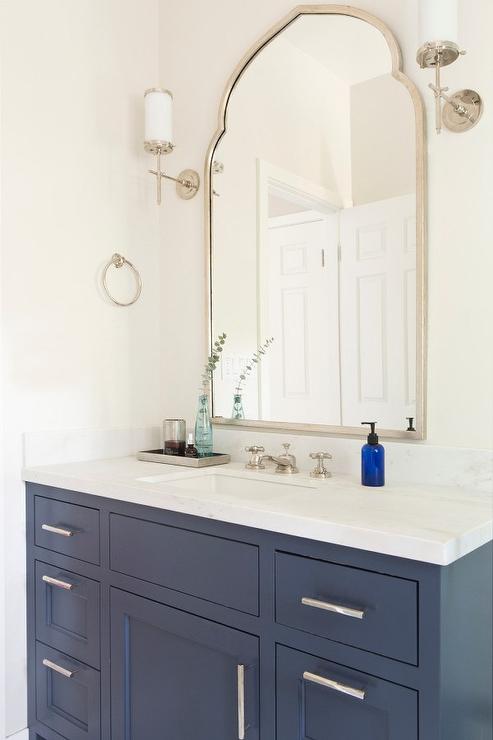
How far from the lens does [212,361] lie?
2.07m

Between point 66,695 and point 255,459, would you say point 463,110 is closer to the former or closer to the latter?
point 255,459

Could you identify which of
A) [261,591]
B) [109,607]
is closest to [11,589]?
[109,607]

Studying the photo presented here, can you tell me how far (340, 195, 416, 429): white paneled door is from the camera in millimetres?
1632

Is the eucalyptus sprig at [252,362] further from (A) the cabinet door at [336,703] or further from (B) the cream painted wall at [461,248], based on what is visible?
(A) the cabinet door at [336,703]

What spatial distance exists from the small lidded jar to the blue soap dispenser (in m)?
0.70

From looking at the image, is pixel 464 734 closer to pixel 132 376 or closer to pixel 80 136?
pixel 132 376

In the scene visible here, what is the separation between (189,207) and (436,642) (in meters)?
1.68

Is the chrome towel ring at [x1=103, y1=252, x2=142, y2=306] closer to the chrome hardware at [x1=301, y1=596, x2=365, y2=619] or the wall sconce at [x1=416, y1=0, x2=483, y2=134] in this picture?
the wall sconce at [x1=416, y1=0, x2=483, y2=134]

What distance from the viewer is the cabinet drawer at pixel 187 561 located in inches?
51.8

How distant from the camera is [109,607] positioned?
1.63 meters

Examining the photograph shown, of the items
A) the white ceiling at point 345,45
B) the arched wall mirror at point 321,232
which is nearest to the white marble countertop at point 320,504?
the arched wall mirror at point 321,232

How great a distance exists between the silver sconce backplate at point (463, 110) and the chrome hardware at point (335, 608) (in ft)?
3.87

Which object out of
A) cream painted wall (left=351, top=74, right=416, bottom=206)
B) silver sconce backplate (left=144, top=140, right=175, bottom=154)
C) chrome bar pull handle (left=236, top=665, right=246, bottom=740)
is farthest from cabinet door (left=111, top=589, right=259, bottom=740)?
silver sconce backplate (left=144, top=140, right=175, bottom=154)

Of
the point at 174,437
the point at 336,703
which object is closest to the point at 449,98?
the point at 174,437
